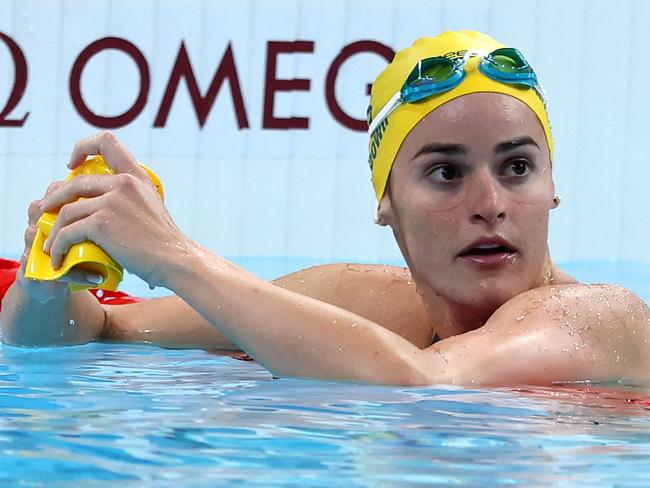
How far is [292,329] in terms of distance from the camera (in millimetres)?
2078

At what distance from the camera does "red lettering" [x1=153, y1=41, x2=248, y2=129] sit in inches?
249

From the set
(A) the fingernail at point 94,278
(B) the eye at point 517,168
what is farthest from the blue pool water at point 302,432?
(B) the eye at point 517,168

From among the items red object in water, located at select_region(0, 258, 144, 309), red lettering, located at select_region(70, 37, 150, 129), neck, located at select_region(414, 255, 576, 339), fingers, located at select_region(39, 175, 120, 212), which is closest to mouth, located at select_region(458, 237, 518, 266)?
neck, located at select_region(414, 255, 576, 339)

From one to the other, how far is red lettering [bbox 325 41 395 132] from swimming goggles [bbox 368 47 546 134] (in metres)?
3.62

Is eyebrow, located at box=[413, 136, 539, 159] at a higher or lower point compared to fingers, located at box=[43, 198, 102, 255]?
higher

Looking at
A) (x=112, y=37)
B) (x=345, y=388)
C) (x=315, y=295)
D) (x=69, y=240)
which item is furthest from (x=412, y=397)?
Answer: (x=112, y=37)

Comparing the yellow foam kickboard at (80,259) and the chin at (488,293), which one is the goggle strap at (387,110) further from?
the yellow foam kickboard at (80,259)

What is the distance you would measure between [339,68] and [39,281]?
3795 millimetres

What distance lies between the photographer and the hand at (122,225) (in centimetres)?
214

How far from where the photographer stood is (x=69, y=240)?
2.19 meters

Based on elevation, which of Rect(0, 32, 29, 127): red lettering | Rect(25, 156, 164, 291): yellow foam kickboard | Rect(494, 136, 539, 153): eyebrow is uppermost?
Rect(0, 32, 29, 127): red lettering

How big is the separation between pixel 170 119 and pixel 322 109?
33.8 inches

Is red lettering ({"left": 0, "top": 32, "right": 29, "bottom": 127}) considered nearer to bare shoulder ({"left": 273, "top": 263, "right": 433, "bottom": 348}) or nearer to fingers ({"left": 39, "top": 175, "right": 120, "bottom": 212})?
bare shoulder ({"left": 273, "top": 263, "right": 433, "bottom": 348})

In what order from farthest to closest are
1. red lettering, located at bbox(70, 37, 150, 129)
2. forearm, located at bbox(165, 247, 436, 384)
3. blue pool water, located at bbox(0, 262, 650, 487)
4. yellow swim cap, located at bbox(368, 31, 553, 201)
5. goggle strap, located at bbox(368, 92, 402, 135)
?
red lettering, located at bbox(70, 37, 150, 129), goggle strap, located at bbox(368, 92, 402, 135), yellow swim cap, located at bbox(368, 31, 553, 201), forearm, located at bbox(165, 247, 436, 384), blue pool water, located at bbox(0, 262, 650, 487)
